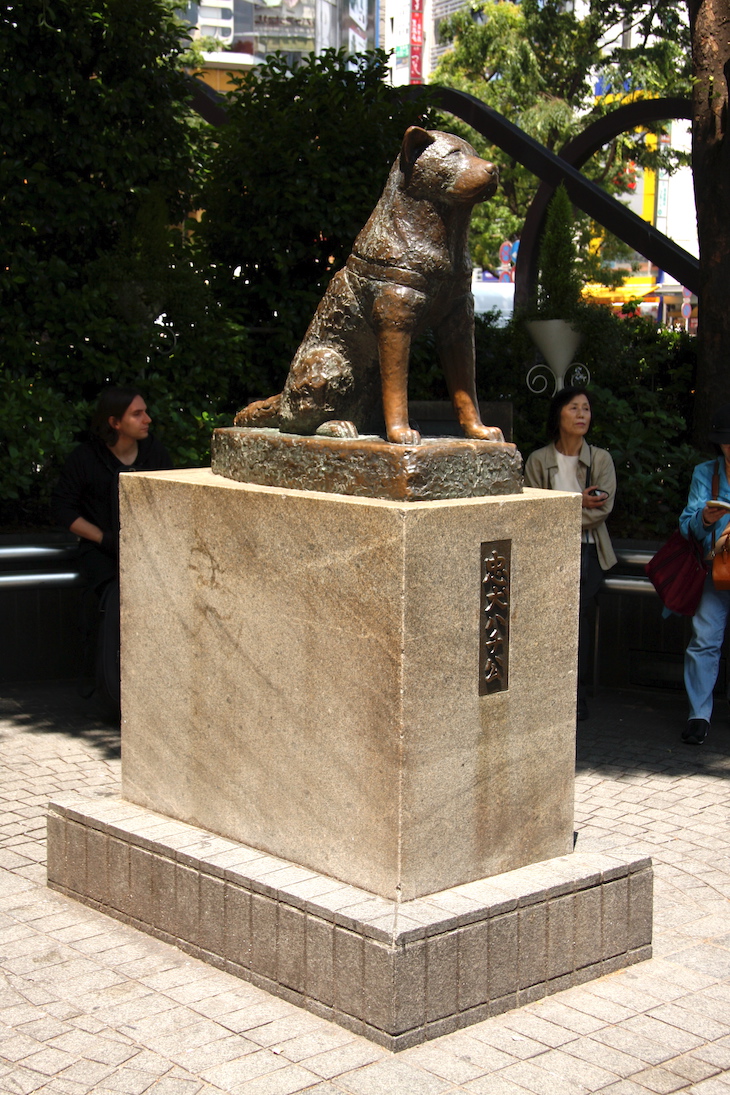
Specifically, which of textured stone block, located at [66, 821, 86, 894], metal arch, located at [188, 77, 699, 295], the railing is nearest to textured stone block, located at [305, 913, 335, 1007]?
textured stone block, located at [66, 821, 86, 894]

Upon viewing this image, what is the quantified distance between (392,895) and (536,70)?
2660 cm

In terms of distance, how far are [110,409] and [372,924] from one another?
382cm

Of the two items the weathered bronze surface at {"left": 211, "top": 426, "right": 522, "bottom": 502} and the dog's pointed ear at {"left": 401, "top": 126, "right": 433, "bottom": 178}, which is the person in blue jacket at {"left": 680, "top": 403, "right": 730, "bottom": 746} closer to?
the weathered bronze surface at {"left": 211, "top": 426, "right": 522, "bottom": 502}

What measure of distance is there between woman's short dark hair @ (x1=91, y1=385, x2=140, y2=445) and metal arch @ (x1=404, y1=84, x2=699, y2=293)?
5948 millimetres

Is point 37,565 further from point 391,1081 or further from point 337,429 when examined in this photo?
point 391,1081

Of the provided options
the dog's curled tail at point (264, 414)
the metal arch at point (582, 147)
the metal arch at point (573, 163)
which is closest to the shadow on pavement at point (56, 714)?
the dog's curled tail at point (264, 414)

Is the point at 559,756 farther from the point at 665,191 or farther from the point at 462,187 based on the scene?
the point at 665,191

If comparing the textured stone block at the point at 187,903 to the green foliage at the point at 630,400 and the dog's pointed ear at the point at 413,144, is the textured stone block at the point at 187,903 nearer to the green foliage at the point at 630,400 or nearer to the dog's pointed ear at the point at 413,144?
the dog's pointed ear at the point at 413,144

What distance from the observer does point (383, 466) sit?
3.66m

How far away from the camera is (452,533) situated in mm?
3566

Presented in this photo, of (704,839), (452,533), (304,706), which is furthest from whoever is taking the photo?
(704,839)

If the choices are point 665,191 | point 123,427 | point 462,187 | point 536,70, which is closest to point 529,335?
point 123,427

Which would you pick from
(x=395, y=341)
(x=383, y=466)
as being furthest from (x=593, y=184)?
(x=383, y=466)

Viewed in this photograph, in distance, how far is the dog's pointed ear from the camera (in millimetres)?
3830
